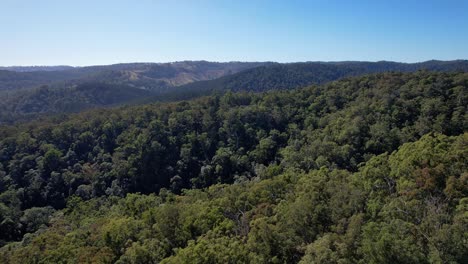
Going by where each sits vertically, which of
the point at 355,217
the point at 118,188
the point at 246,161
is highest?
the point at 355,217

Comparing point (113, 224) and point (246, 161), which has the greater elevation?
point (113, 224)

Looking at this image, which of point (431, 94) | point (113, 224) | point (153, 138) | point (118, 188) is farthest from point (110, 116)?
point (431, 94)

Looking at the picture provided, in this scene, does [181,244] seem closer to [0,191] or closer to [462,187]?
[462,187]

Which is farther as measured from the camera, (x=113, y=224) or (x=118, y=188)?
(x=118, y=188)

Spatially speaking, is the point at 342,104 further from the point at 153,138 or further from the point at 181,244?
the point at 181,244

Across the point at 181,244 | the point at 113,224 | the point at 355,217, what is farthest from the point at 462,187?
the point at 113,224

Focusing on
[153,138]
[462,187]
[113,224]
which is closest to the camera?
[462,187]

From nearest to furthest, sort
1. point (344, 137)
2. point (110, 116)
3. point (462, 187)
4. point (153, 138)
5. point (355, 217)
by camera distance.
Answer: point (355, 217)
point (462, 187)
point (344, 137)
point (153, 138)
point (110, 116)
